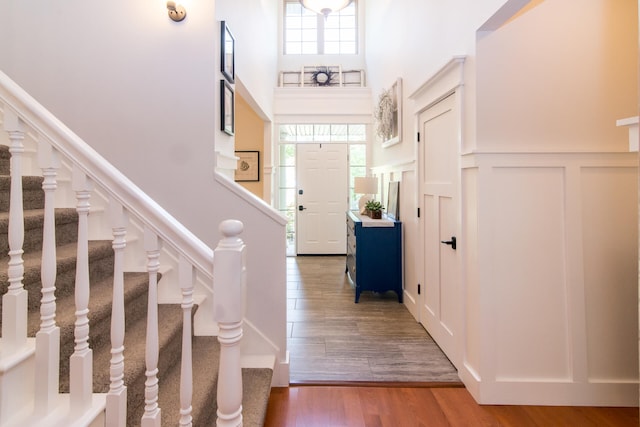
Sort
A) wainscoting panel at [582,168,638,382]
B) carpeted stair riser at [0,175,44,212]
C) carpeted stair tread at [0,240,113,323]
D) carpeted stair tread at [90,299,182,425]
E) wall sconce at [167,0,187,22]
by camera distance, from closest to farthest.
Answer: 1. carpeted stair tread at [90,299,182,425]
2. carpeted stair tread at [0,240,113,323]
3. carpeted stair riser at [0,175,44,212]
4. wainscoting panel at [582,168,638,382]
5. wall sconce at [167,0,187,22]

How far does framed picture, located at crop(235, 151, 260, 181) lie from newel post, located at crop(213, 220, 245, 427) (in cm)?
478

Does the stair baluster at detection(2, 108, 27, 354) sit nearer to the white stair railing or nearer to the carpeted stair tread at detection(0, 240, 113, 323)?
the white stair railing

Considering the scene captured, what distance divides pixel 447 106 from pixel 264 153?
361 centimetres

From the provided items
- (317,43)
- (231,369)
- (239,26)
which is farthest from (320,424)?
(317,43)

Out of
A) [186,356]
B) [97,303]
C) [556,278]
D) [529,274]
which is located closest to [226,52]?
[97,303]

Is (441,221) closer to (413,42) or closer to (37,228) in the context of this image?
(413,42)

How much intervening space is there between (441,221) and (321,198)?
373 centimetres

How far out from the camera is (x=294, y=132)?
20.3 feet

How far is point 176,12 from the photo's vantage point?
2.17 meters

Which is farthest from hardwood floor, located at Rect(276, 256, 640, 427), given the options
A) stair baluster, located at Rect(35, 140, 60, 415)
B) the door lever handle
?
stair baluster, located at Rect(35, 140, 60, 415)

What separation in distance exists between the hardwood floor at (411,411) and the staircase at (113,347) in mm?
224

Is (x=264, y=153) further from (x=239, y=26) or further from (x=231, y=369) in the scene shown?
(x=231, y=369)

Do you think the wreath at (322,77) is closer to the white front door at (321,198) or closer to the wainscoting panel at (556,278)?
the white front door at (321,198)

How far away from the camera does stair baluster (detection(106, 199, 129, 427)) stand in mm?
1045
